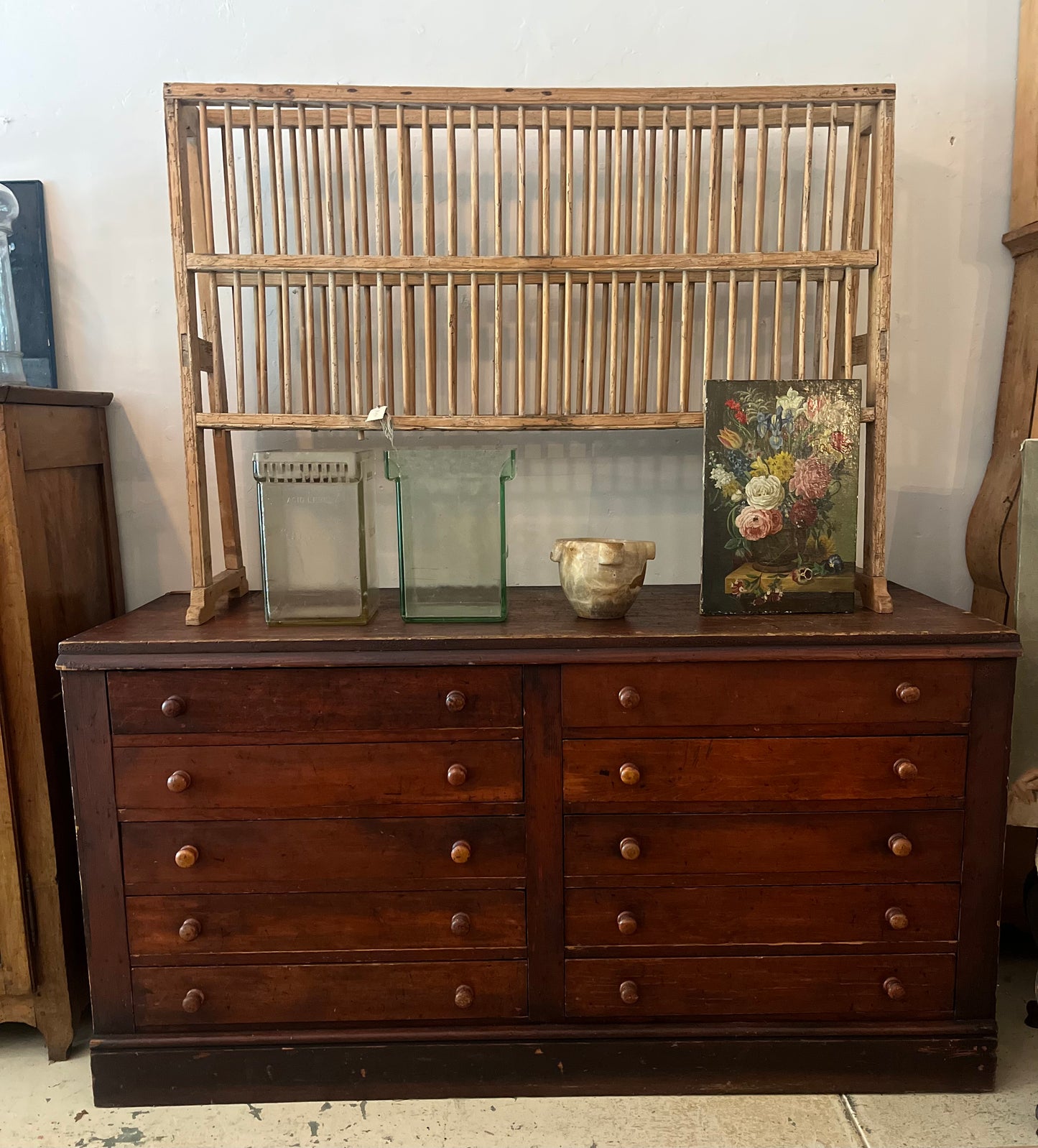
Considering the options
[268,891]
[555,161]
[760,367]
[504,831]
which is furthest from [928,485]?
[268,891]

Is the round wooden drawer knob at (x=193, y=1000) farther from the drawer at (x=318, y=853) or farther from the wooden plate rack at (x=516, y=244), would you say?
the wooden plate rack at (x=516, y=244)

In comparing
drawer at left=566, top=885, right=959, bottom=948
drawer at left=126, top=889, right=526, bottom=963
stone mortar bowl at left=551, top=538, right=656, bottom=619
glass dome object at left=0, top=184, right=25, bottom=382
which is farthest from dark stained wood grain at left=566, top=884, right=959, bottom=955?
glass dome object at left=0, top=184, right=25, bottom=382

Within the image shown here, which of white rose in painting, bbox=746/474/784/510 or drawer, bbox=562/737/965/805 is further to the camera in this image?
white rose in painting, bbox=746/474/784/510

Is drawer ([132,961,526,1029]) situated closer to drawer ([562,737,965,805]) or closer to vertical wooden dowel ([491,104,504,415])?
drawer ([562,737,965,805])

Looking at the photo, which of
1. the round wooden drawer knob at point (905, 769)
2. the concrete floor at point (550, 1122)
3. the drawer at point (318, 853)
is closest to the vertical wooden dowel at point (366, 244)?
the drawer at point (318, 853)

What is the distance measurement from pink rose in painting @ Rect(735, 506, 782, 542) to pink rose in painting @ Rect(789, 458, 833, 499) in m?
0.07

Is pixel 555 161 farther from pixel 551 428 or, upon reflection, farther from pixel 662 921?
pixel 662 921

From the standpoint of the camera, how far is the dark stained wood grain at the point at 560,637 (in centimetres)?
161

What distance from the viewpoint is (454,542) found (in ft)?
5.78

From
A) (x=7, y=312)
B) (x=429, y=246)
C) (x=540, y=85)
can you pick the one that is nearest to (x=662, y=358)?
(x=429, y=246)

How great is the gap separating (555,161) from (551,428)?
2.39 feet

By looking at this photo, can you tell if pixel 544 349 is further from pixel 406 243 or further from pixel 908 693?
pixel 908 693

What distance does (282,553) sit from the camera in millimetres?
1750

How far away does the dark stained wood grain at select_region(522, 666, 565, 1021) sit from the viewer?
163 centimetres
